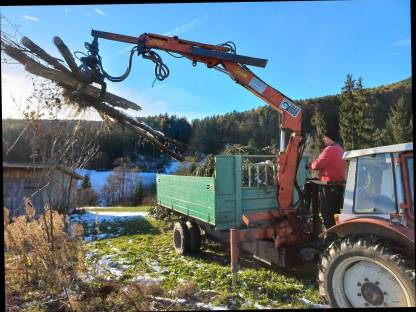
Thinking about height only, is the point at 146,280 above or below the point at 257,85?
below

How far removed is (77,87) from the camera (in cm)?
438

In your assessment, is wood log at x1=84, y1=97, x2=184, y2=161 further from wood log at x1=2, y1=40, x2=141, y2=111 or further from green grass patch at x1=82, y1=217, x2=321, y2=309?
green grass patch at x1=82, y1=217, x2=321, y2=309

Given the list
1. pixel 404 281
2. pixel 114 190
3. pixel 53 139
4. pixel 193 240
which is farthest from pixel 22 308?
pixel 114 190

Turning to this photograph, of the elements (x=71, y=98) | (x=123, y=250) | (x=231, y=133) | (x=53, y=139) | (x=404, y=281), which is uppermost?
(x=231, y=133)

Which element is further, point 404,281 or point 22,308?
point 22,308

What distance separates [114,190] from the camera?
75.5 ft

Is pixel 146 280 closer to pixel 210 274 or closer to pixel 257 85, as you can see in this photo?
pixel 210 274

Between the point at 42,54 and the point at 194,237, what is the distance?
3.91m

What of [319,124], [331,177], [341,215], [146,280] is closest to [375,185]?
[341,215]

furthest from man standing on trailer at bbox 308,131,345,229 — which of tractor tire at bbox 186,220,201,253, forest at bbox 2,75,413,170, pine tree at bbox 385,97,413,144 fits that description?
pine tree at bbox 385,97,413,144

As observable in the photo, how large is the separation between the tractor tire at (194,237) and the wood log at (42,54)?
137 inches

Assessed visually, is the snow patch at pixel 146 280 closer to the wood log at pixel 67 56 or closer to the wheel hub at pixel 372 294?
the wheel hub at pixel 372 294

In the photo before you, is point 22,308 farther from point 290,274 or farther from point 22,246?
point 290,274

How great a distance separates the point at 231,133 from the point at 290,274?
23424 millimetres
